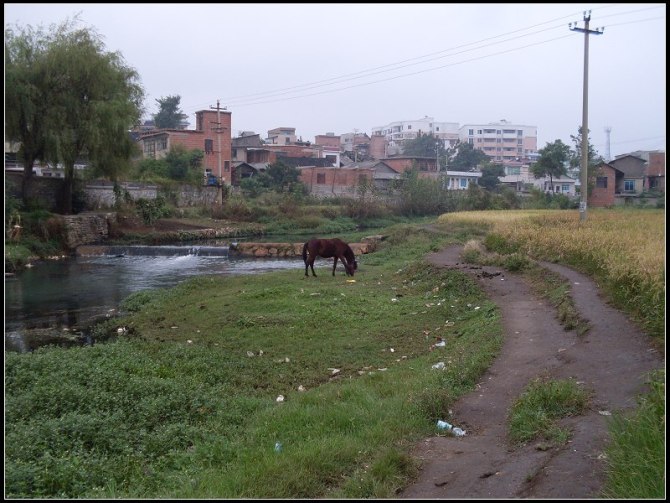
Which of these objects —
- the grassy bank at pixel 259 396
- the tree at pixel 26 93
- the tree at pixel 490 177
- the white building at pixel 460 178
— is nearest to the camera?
the grassy bank at pixel 259 396

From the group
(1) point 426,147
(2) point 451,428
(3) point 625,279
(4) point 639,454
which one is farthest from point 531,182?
(4) point 639,454

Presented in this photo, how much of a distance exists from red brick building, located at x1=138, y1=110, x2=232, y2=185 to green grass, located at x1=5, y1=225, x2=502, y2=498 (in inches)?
1731

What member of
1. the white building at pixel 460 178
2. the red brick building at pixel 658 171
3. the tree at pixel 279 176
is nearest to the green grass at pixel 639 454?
the red brick building at pixel 658 171

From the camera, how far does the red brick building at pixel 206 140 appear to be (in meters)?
57.9

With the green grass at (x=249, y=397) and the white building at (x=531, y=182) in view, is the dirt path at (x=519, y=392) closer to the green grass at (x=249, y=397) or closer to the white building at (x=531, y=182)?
the green grass at (x=249, y=397)

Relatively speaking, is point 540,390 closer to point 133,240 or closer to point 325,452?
point 325,452

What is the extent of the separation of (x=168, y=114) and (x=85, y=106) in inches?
1709

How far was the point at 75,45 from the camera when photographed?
34469 millimetres

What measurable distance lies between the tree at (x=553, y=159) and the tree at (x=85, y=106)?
3101 cm

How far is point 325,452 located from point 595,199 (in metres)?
24.8

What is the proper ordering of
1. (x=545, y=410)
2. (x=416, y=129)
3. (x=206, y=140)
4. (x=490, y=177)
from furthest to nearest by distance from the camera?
1. (x=416, y=129)
2. (x=490, y=177)
3. (x=206, y=140)
4. (x=545, y=410)

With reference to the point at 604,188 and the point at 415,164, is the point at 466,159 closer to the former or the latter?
the point at 415,164

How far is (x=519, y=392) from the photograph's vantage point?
7777 millimetres

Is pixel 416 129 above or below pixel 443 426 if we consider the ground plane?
above
